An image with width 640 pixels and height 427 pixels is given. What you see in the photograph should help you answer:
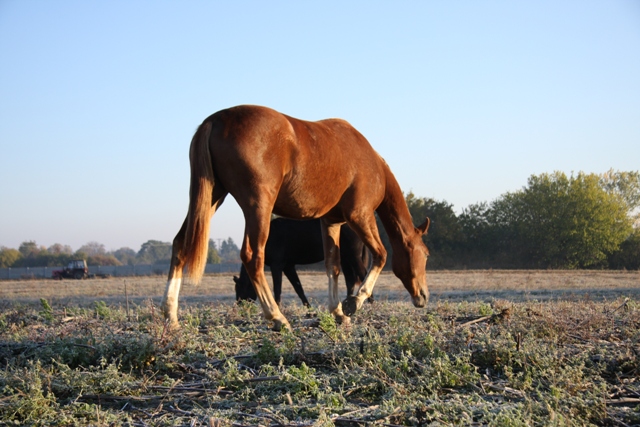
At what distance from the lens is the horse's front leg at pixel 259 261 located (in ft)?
18.4

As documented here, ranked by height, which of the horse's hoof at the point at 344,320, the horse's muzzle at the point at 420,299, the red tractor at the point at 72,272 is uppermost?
the horse's muzzle at the point at 420,299

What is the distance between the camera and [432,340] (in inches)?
182

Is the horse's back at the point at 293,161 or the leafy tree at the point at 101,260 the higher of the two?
the horse's back at the point at 293,161

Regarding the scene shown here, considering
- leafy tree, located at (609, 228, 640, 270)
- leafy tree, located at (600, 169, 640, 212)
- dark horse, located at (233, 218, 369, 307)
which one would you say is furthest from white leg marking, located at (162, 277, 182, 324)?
leafy tree, located at (600, 169, 640, 212)

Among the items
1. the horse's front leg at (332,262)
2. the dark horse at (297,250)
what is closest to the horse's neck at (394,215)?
the horse's front leg at (332,262)

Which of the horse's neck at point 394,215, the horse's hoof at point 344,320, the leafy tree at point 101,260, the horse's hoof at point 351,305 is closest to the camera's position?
the horse's hoof at point 344,320

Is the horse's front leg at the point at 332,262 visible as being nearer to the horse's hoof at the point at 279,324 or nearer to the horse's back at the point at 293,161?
the horse's back at the point at 293,161

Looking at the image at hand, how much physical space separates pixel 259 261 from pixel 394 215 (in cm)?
260

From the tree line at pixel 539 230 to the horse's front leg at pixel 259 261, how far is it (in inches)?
1483

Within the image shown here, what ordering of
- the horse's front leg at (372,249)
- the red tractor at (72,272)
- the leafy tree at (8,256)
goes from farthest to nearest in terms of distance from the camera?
the leafy tree at (8,256), the red tractor at (72,272), the horse's front leg at (372,249)

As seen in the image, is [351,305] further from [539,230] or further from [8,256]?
[8,256]

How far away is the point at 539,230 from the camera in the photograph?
46.4 m

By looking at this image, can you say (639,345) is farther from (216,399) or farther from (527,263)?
(527,263)

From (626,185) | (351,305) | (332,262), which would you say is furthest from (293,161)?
(626,185)
